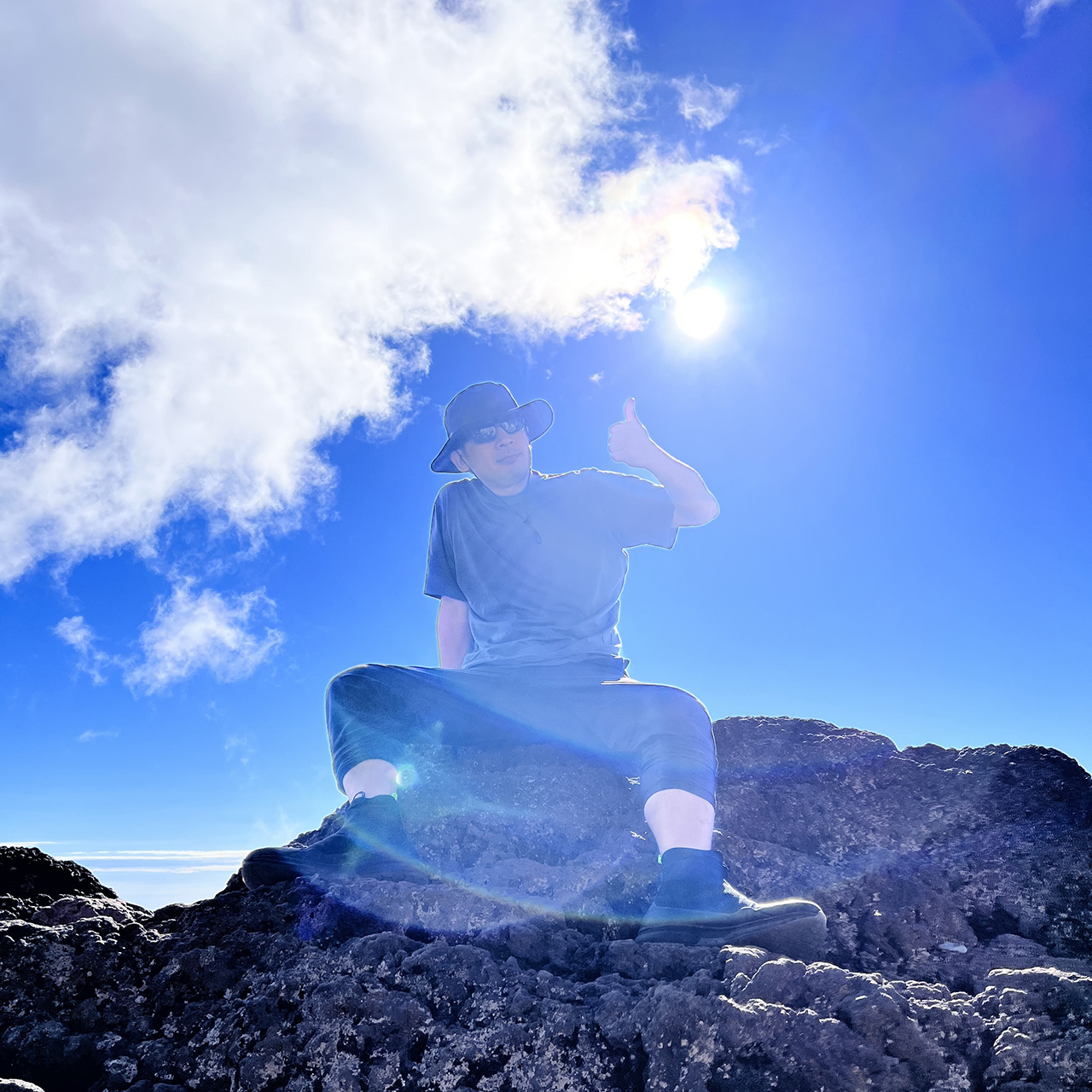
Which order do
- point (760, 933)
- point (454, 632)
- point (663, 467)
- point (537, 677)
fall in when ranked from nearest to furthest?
1. point (760, 933)
2. point (537, 677)
3. point (663, 467)
4. point (454, 632)

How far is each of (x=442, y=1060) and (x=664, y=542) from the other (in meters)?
3.19

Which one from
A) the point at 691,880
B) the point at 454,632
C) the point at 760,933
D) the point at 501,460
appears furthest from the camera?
the point at 454,632

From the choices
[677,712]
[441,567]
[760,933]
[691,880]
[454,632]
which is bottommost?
[760,933]

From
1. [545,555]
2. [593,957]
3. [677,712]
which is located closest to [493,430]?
[545,555]

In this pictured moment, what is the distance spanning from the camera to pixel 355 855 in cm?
325

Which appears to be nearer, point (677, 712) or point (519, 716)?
point (677, 712)

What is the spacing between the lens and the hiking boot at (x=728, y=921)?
2754 millimetres

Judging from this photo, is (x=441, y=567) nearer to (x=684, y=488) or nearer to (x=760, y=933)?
(x=684, y=488)

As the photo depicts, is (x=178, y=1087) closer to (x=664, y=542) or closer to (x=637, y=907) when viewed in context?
(x=637, y=907)

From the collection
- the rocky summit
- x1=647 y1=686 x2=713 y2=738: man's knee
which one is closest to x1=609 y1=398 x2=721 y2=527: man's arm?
x1=647 y1=686 x2=713 y2=738: man's knee

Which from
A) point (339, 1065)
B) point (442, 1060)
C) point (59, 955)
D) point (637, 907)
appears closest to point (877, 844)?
point (637, 907)

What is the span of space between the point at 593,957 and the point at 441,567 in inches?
109

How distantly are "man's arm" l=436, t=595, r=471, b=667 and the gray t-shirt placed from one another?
0.24ft

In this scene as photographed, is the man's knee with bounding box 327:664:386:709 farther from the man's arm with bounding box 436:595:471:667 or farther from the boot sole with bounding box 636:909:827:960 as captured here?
the boot sole with bounding box 636:909:827:960
